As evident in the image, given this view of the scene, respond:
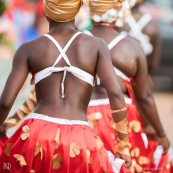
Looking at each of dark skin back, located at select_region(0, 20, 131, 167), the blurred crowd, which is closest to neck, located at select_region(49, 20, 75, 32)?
dark skin back, located at select_region(0, 20, 131, 167)

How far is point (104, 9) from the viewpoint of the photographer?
343 inches

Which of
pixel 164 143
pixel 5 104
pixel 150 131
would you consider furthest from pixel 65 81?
pixel 150 131

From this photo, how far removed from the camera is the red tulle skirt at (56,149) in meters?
7.26

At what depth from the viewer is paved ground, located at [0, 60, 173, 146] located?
13.0 m

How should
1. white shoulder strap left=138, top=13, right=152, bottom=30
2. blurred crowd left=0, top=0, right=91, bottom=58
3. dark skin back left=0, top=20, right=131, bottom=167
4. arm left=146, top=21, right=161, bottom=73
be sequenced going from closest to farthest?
dark skin back left=0, top=20, right=131, bottom=167 → white shoulder strap left=138, top=13, right=152, bottom=30 → arm left=146, top=21, right=161, bottom=73 → blurred crowd left=0, top=0, right=91, bottom=58

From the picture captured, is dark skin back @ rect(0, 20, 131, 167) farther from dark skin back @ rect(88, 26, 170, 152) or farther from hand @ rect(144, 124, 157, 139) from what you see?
hand @ rect(144, 124, 157, 139)

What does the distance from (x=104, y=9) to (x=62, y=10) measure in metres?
1.22

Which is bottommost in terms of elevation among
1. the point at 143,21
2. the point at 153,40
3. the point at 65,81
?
the point at 153,40


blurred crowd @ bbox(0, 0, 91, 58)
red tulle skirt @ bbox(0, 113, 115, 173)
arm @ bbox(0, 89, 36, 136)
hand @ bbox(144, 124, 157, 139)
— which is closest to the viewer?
red tulle skirt @ bbox(0, 113, 115, 173)

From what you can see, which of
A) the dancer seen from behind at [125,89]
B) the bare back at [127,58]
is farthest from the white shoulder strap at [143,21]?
the bare back at [127,58]

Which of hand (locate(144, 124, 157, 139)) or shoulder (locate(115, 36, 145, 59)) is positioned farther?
hand (locate(144, 124, 157, 139))

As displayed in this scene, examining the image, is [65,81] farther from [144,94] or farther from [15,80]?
[144,94]

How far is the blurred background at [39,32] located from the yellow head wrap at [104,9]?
1963mm

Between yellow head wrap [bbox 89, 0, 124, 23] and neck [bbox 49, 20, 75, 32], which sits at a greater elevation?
neck [bbox 49, 20, 75, 32]
